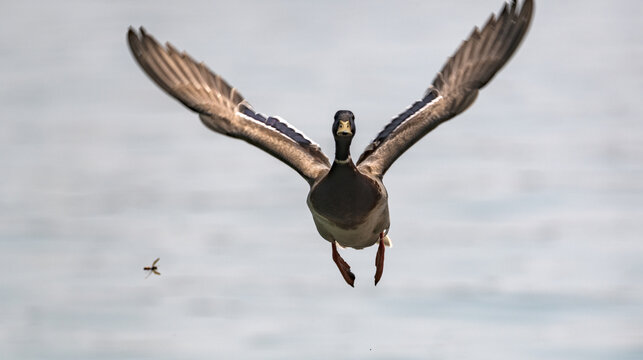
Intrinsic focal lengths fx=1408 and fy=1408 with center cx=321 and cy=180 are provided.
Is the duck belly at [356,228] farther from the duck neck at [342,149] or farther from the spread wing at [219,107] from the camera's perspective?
the spread wing at [219,107]

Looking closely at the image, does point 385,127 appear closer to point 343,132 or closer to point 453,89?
point 453,89

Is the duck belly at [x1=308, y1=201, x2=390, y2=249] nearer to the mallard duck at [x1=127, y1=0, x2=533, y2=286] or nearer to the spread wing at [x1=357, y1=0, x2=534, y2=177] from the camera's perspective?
the mallard duck at [x1=127, y1=0, x2=533, y2=286]

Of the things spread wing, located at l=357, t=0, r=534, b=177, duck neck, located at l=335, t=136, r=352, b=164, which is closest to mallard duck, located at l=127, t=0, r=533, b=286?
spread wing, located at l=357, t=0, r=534, b=177

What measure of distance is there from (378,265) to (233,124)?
2699 millimetres

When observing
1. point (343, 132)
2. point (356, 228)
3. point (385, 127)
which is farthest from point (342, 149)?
point (385, 127)

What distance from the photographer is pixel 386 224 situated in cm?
1817

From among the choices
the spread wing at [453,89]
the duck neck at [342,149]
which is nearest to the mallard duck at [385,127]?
the spread wing at [453,89]

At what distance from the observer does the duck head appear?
16.8 m

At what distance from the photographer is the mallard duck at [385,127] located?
1806 centimetres

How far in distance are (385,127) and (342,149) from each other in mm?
2451

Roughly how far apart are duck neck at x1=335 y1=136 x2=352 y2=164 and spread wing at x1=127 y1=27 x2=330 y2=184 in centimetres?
150

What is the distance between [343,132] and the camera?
16.7 metres

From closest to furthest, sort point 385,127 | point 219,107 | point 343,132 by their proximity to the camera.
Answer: point 343,132 → point 219,107 → point 385,127

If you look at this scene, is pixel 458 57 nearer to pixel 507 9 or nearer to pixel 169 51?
pixel 507 9
